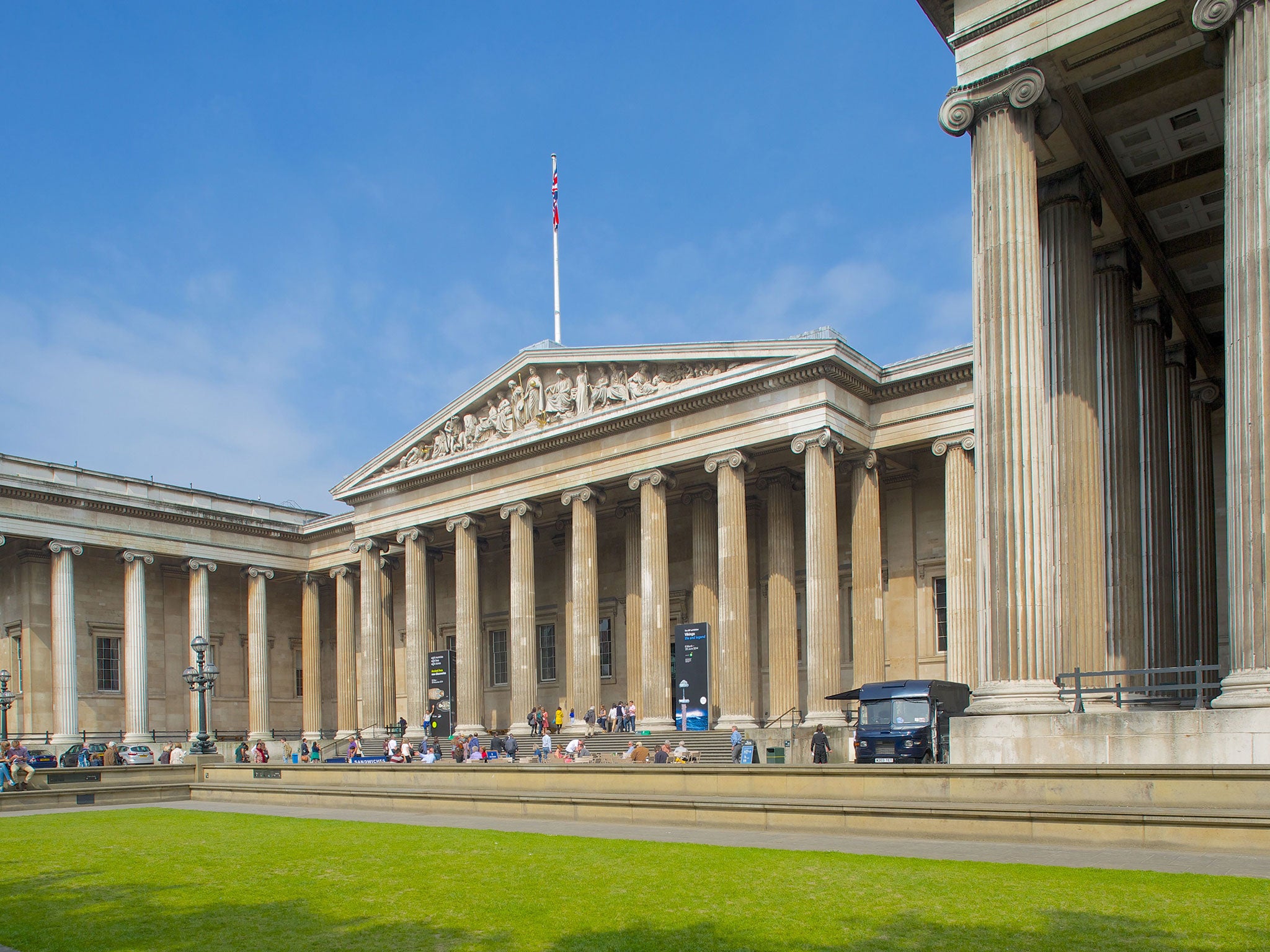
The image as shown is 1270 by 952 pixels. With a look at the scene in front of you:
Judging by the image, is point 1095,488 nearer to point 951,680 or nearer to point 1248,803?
point 1248,803

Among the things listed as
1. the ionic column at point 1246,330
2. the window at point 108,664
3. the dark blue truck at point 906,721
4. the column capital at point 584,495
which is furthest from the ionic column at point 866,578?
the window at point 108,664

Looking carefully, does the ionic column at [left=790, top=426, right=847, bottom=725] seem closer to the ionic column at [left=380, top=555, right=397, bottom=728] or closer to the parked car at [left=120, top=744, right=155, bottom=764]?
the ionic column at [left=380, top=555, right=397, bottom=728]

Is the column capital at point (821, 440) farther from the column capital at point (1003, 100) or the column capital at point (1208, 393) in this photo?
the column capital at point (1003, 100)

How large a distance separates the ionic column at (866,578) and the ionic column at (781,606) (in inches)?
86.8

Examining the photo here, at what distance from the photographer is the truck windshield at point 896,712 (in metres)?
28.7

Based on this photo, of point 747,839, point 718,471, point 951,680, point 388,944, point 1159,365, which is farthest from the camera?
point 718,471

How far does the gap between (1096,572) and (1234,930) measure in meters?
12.5

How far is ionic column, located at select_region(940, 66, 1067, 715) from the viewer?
17672mm

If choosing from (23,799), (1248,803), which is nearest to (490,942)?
(1248,803)

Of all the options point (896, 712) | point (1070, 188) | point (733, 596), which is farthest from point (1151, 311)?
point (733, 596)

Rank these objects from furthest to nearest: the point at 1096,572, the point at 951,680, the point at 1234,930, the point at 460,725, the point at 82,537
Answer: the point at 82,537
the point at 460,725
the point at 951,680
the point at 1096,572
the point at 1234,930

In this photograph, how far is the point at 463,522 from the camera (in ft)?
156

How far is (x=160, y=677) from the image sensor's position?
179 ft

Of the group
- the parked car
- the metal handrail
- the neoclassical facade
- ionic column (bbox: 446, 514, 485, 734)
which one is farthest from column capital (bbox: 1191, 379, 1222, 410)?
the parked car
